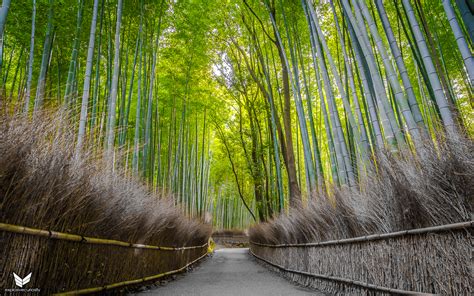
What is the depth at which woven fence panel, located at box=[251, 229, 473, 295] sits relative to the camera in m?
1.49

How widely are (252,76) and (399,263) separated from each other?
25.2 ft

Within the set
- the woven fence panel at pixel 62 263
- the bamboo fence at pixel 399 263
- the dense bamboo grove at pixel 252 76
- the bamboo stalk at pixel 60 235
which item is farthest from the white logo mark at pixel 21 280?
the bamboo fence at pixel 399 263

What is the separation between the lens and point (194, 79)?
1032 cm

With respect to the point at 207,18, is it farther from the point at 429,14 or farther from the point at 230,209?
the point at 230,209

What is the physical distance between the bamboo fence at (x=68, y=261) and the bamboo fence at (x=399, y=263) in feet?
6.78

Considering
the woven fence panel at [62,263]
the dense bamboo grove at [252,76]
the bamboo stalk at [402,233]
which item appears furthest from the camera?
the dense bamboo grove at [252,76]

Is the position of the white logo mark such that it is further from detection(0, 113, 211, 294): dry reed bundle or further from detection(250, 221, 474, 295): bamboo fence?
detection(250, 221, 474, 295): bamboo fence

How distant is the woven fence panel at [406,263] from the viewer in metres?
1.49

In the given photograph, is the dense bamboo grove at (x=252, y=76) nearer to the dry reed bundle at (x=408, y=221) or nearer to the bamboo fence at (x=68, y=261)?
the dry reed bundle at (x=408, y=221)

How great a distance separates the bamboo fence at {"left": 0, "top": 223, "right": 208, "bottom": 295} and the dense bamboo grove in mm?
636

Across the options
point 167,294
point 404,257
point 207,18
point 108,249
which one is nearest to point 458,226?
point 404,257

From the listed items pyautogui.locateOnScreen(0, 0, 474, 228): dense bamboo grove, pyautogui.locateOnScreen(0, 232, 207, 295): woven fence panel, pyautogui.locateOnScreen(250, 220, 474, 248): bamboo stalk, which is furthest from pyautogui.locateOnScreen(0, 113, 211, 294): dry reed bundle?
pyautogui.locateOnScreen(250, 220, 474, 248): bamboo stalk

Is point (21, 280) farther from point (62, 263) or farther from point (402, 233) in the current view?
point (402, 233)

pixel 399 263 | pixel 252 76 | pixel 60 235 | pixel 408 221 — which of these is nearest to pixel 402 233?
pixel 408 221
